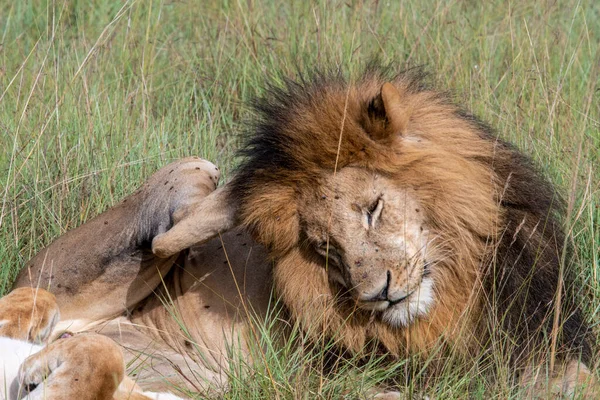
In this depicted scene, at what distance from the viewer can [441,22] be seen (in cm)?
546

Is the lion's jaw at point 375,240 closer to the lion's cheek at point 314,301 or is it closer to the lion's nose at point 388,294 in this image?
the lion's nose at point 388,294

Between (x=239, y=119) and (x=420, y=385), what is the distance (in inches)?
94.4

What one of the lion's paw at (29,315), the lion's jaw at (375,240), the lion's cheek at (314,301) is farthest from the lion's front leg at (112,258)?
the lion's jaw at (375,240)

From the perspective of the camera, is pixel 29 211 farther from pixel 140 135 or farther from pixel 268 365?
pixel 268 365

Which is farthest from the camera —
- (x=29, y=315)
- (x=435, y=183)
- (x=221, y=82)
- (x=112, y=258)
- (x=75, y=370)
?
(x=221, y=82)

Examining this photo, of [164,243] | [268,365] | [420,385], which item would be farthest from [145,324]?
[420,385]

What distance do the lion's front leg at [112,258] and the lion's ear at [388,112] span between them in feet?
2.53

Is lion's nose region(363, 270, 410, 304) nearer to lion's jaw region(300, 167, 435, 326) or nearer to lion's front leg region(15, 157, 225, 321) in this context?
lion's jaw region(300, 167, 435, 326)

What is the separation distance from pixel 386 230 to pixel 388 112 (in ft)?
1.19

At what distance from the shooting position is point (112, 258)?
3662 millimetres

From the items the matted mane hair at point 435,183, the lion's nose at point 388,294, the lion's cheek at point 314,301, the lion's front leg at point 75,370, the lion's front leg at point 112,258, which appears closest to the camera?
the lion's front leg at point 75,370

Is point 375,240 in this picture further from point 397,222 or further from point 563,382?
point 563,382

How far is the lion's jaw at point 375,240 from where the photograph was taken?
9.92ft

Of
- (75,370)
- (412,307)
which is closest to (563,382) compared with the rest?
(412,307)
